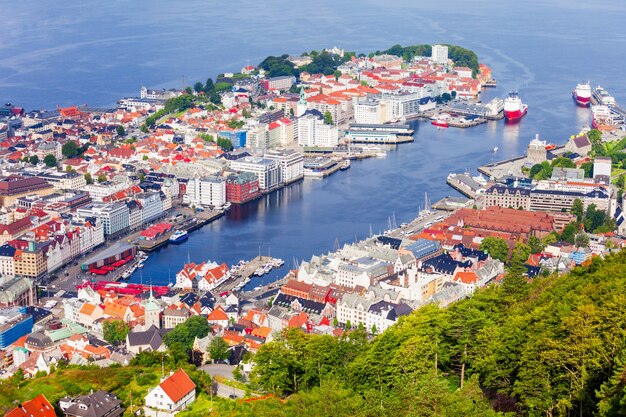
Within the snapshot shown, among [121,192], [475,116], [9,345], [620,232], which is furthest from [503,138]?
[9,345]

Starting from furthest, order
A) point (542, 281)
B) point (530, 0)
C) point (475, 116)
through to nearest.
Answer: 1. point (530, 0)
2. point (475, 116)
3. point (542, 281)

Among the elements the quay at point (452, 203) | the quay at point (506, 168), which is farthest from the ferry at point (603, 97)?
the quay at point (452, 203)

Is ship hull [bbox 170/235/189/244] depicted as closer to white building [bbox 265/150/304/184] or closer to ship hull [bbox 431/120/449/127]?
white building [bbox 265/150/304/184]

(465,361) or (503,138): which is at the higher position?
(465,361)

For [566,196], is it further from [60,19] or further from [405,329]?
[60,19]

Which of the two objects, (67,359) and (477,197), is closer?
(67,359)

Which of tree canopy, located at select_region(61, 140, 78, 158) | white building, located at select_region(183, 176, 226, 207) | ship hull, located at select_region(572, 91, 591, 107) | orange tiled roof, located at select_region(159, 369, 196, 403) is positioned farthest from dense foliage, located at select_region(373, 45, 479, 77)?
orange tiled roof, located at select_region(159, 369, 196, 403)

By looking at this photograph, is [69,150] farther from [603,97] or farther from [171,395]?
[603,97]
